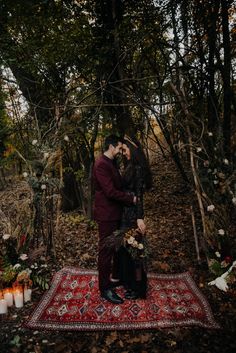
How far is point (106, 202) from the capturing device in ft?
12.7

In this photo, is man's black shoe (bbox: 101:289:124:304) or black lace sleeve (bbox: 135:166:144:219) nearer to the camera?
black lace sleeve (bbox: 135:166:144:219)

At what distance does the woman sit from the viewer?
3.86 metres

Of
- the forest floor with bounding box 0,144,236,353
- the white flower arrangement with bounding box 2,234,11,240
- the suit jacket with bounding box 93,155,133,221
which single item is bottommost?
the forest floor with bounding box 0,144,236,353

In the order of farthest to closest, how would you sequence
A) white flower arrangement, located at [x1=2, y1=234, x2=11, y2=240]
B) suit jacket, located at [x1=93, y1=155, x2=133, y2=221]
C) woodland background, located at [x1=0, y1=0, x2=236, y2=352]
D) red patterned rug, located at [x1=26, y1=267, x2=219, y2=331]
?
woodland background, located at [x1=0, y1=0, x2=236, y2=352] < white flower arrangement, located at [x1=2, y1=234, x2=11, y2=240] < suit jacket, located at [x1=93, y1=155, x2=133, y2=221] < red patterned rug, located at [x1=26, y1=267, x2=219, y2=331]

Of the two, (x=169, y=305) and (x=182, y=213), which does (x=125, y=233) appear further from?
(x=182, y=213)

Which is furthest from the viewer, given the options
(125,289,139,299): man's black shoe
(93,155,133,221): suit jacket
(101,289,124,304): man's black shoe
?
(125,289,139,299): man's black shoe

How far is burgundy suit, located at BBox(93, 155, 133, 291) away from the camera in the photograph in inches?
146

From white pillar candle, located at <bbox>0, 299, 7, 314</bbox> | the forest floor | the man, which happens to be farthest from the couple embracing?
white pillar candle, located at <bbox>0, 299, 7, 314</bbox>

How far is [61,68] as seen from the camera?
650cm

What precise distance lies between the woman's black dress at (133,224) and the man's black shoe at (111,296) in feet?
0.77

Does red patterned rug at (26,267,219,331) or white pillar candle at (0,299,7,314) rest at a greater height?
white pillar candle at (0,299,7,314)

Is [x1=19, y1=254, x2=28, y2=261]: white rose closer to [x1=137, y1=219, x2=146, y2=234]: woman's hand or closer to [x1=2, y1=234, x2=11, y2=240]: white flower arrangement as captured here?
[x1=2, y1=234, x2=11, y2=240]: white flower arrangement

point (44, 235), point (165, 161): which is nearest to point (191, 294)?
point (44, 235)

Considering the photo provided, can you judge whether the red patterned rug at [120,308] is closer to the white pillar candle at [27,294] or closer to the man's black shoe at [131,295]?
the man's black shoe at [131,295]
